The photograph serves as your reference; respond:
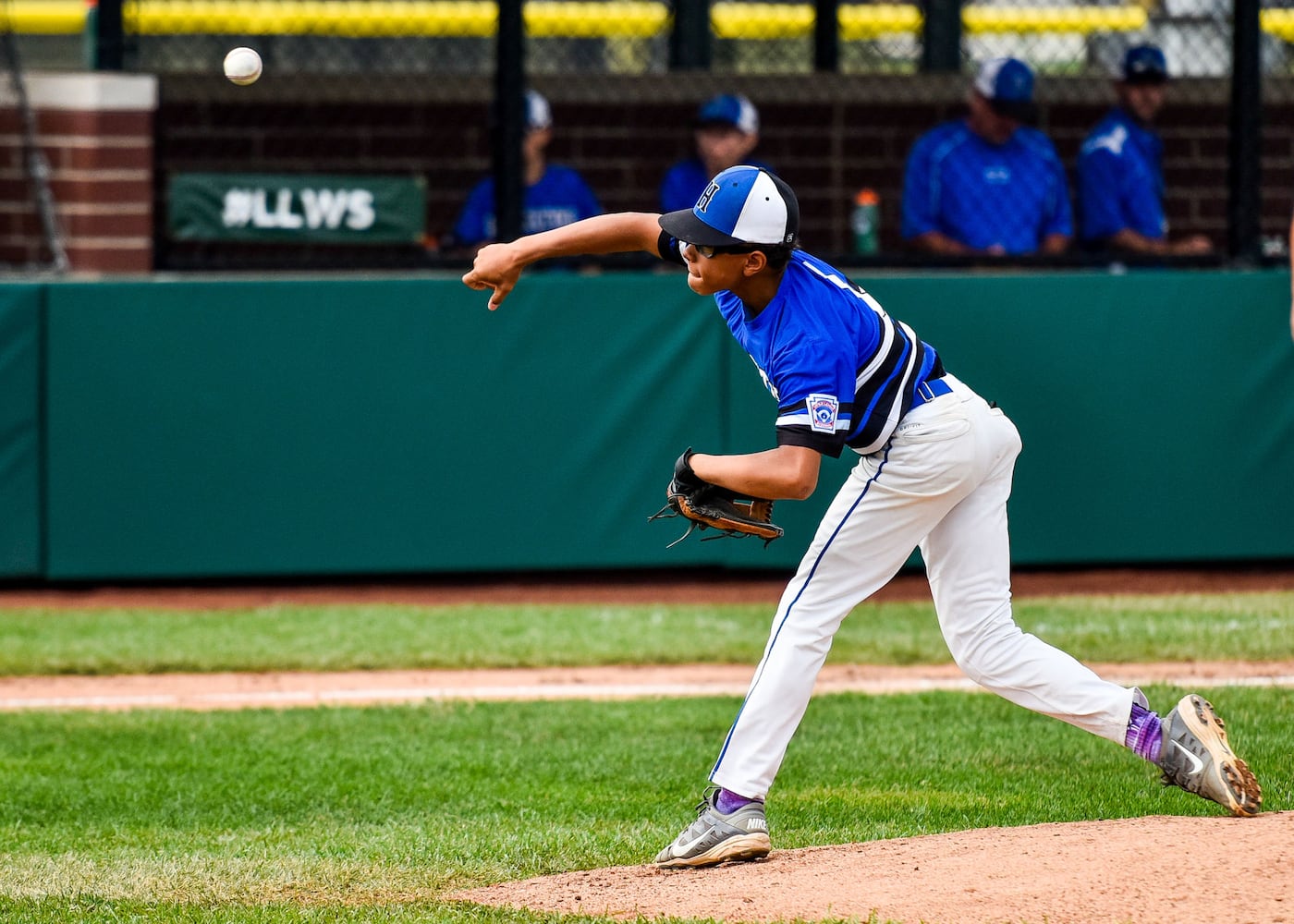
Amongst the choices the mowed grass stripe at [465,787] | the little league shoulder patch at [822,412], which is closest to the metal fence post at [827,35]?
the mowed grass stripe at [465,787]

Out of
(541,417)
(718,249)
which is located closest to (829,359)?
(718,249)

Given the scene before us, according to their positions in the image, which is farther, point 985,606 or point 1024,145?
point 1024,145

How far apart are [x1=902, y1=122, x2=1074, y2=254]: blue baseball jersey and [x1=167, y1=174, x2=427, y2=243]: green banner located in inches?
104

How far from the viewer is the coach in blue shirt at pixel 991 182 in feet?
29.8

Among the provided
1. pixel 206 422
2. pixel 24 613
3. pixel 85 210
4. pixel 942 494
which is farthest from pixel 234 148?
pixel 942 494

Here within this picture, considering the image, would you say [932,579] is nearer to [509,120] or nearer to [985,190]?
[985,190]

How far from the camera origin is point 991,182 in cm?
926

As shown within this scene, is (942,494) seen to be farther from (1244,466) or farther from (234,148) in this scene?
(234,148)

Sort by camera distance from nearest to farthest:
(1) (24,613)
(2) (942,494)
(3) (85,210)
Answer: (2) (942,494) < (1) (24,613) < (3) (85,210)

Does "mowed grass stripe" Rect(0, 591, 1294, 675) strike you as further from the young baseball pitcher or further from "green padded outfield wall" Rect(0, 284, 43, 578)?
the young baseball pitcher

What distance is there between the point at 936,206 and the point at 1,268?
16.3 feet

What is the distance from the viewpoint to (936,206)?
9.35 meters

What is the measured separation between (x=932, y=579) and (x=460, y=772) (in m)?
1.91

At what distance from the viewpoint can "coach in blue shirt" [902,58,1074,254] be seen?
9.07 m
